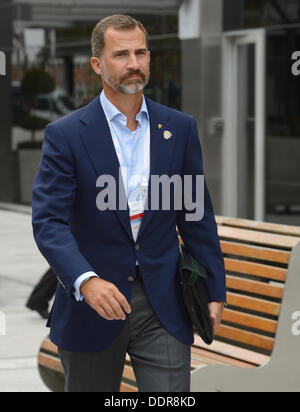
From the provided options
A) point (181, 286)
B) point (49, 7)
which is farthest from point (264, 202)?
point (181, 286)

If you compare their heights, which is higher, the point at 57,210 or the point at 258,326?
the point at 57,210

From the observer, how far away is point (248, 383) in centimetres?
454

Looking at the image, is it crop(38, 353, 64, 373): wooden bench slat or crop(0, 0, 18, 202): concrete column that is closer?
crop(38, 353, 64, 373): wooden bench slat

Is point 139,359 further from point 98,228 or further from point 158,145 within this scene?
point 158,145

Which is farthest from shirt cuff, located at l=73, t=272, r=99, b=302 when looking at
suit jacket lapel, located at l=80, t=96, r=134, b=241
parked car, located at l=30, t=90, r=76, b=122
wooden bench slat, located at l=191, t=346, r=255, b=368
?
parked car, located at l=30, t=90, r=76, b=122

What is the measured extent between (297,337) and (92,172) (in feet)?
5.90

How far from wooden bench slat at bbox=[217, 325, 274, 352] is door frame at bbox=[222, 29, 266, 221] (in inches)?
296

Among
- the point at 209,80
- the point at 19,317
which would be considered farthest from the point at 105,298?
the point at 209,80

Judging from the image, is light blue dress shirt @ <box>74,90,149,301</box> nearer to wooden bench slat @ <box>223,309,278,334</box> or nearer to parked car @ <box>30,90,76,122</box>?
wooden bench slat @ <box>223,309,278,334</box>

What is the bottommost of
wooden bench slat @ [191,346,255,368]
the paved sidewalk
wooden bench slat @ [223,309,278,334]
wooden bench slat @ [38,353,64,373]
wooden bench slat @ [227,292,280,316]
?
the paved sidewalk

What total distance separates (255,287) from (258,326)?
19 centimetres

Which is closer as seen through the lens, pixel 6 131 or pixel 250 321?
pixel 250 321

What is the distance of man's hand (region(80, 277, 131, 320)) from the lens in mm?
2906

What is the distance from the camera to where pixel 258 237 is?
4867 mm
